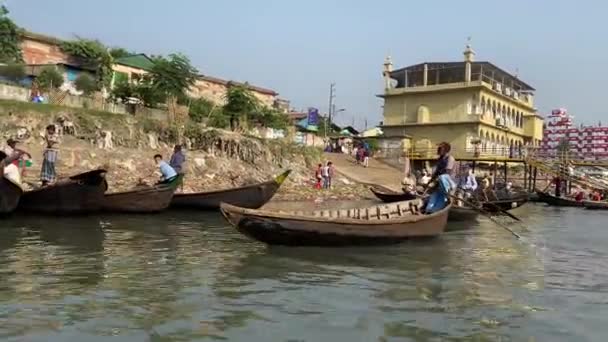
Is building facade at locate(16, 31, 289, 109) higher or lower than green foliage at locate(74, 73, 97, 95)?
higher

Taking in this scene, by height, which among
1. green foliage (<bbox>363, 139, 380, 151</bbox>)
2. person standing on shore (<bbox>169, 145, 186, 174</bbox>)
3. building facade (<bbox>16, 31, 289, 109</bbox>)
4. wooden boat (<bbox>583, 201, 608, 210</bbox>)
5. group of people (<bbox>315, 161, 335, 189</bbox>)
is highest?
building facade (<bbox>16, 31, 289, 109</bbox>)

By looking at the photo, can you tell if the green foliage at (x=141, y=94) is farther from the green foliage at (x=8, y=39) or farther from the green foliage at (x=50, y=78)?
the green foliage at (x=8, y=39)

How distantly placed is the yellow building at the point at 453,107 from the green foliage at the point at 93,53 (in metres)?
21.2

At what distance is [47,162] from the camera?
13.8 meters

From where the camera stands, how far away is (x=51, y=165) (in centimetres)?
1389

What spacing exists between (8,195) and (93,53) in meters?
21.3

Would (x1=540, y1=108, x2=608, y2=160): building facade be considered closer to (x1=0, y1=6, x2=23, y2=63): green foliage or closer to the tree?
the tree

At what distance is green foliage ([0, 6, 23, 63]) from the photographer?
28380mm

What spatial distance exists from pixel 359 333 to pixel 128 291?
107 inches

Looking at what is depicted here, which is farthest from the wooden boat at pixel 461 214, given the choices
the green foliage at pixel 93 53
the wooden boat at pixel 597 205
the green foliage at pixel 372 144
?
the green foliage at pixel 372 144

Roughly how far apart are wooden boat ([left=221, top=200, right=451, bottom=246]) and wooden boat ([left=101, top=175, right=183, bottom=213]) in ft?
19.4

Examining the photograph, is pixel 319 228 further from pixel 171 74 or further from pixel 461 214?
pixel 171 74

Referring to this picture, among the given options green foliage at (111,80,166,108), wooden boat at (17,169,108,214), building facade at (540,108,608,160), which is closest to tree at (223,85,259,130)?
green foliage at (111,80,166,108)

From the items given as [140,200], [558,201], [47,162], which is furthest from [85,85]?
[558,201]
